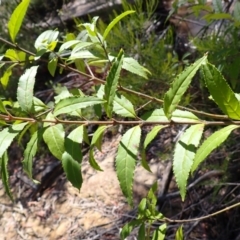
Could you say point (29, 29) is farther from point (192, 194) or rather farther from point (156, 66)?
point (192, 194)

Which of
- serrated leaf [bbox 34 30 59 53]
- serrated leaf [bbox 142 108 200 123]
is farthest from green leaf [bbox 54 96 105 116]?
serrated leaf [bbox 34 30 59 53]

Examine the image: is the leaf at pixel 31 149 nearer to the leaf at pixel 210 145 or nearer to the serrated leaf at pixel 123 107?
the serrated leaf at pixel 123 107

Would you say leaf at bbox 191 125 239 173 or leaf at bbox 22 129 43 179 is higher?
leaf at bbox 191 125 239 173

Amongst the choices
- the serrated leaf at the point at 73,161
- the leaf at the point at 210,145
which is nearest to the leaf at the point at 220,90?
the leaf at the point at 210,145

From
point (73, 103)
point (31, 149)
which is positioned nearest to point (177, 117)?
point (73, 103)

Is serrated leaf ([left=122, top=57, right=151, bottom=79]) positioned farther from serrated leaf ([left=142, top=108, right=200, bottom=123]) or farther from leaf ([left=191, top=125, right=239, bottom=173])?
leaf ([left=191, top=125, right=239, bottom=173])

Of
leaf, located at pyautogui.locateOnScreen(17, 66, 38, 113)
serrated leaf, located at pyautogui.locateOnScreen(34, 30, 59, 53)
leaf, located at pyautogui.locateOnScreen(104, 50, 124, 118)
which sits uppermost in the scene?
leaf, located at pyautogui.locateOnScreen(104, 50, 124, 118)
